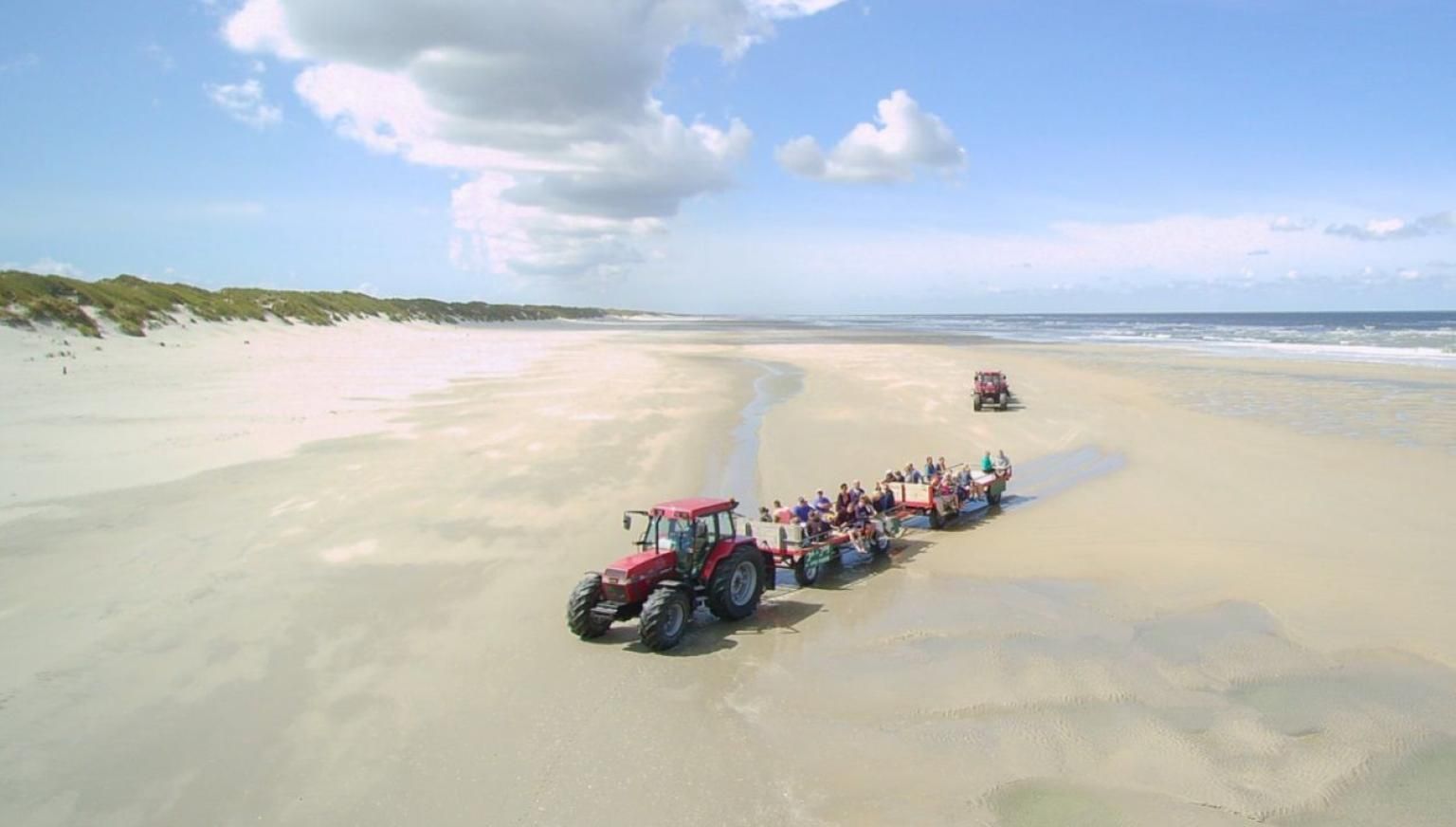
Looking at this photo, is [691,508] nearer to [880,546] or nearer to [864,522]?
[864,522]

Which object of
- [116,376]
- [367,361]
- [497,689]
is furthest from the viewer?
[367,361]

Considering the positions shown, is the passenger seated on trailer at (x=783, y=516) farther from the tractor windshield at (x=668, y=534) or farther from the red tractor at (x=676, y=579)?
the tractor windshield at (x=668, y=534)

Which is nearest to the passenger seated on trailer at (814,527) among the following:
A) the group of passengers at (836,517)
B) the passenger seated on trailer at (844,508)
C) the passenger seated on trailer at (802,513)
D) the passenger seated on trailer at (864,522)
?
the group of passengers at (836,517)

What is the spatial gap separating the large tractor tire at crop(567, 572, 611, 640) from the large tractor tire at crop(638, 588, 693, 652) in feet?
1.91

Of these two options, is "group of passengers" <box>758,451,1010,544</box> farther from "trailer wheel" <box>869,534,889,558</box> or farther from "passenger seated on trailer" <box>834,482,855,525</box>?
"trailer wheel" <box>869,534,889,558</box>

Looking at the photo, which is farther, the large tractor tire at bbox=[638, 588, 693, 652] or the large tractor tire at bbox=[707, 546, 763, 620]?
the large tractor tire at bbox=[707, 546, 763, 620]

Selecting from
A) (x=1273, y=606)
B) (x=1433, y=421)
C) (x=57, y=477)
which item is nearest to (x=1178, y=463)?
(x=1273, y=606)

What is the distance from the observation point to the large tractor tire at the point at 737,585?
11211 mm

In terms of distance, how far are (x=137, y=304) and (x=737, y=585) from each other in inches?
1846

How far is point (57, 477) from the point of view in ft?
57.6

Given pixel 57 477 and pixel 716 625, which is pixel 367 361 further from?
pixel 716 625

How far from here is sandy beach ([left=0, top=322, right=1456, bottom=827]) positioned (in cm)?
739

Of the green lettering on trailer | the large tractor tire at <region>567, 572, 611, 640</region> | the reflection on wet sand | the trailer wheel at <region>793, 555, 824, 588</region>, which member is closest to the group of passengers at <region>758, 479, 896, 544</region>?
the green lettering on trailer

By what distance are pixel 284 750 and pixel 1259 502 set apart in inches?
709
